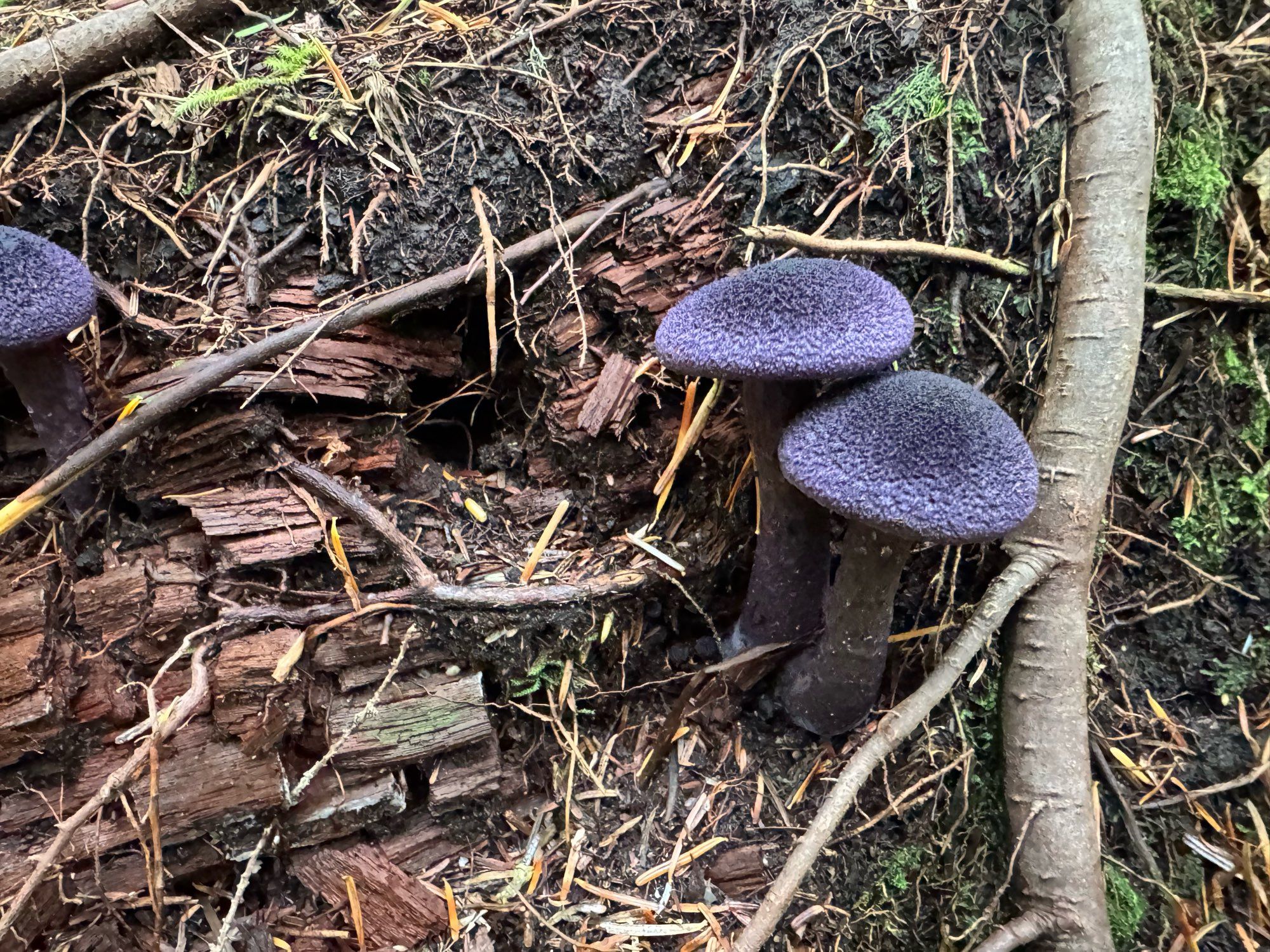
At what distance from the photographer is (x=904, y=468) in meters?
1.72

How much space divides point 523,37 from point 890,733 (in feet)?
8.79

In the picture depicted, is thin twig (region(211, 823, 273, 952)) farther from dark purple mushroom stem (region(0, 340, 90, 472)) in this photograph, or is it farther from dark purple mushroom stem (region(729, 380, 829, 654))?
dark purple mushroom stem (region(729, 380, 829, 654))

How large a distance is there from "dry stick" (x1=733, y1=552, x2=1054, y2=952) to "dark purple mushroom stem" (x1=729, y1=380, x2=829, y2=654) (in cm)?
44

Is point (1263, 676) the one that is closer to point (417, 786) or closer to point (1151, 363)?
point (1151, 363)

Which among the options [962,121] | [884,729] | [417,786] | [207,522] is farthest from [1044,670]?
[207,522]

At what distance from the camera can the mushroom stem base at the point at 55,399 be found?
7.17 ft

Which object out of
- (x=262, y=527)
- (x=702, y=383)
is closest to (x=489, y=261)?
(x=702, y=383)

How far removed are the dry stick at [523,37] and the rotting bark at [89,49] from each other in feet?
3.05

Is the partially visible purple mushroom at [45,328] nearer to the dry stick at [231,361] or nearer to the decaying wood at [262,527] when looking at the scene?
the dry stick at [231,361]

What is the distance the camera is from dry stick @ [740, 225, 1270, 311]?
233 cm

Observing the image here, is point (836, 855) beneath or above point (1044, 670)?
beneath

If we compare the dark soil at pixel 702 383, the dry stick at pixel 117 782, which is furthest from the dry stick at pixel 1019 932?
the dry stick at pixel 117 782

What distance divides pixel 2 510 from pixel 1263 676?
4063 millimetres

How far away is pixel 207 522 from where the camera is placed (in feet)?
7.02
